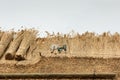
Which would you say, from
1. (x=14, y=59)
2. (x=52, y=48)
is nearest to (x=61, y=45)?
(x=52, y=48)

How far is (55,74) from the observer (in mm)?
15562

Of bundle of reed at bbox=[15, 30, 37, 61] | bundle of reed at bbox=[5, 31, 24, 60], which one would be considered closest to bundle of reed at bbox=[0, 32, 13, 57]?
bundle of reed at bbox=[5, 31, 24, 60]

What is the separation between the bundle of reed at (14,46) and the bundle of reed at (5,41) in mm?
181

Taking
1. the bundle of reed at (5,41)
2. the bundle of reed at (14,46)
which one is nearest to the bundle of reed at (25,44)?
the bundle of reed at (14,46)

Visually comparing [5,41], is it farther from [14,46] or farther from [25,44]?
[25,44]

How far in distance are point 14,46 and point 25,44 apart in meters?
0.40

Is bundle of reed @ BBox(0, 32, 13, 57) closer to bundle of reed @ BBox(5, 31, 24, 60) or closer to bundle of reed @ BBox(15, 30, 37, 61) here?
bundle of reed @ BBox(5, 31, 24, 60)

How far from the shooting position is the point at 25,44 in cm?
1698

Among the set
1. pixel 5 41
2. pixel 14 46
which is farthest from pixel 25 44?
pixel 5 41

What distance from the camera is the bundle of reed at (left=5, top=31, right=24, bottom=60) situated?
53.7ft

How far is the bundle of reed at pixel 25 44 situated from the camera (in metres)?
16.3

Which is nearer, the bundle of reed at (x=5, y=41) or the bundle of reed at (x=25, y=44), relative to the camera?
the bundle of reed at (x=25, y=44)

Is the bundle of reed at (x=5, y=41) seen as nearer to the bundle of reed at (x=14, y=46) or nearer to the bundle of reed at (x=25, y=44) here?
the bundle of reed at (x=14, y=46)

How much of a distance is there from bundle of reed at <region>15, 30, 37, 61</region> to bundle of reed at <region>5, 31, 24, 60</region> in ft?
0.47
